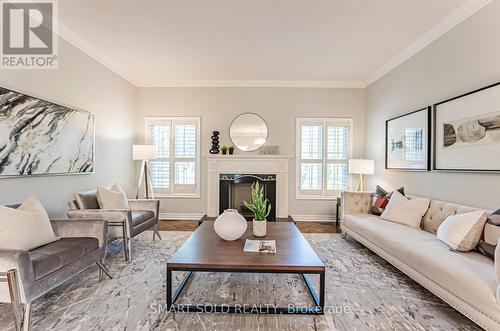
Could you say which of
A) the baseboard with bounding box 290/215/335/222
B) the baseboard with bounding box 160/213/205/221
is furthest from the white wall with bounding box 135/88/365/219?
the baseboard with bounding box 160/213/205/221

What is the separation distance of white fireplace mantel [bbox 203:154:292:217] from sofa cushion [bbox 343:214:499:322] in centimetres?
219

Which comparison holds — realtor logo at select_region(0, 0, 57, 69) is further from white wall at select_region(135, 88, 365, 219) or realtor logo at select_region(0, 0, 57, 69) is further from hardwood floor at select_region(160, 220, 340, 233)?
hardwood floor at select_region(160, 220, 340, 233)

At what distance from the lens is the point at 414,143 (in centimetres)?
366

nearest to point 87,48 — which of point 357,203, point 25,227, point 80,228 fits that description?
point 80,228

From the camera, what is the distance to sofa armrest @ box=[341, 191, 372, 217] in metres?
3.96

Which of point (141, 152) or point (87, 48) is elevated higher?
point (87, 48)

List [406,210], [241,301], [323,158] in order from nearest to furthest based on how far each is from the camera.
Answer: [241,301] < [406,210] < [323,158]

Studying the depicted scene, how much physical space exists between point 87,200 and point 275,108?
3.69 m

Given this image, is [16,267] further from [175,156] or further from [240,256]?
[175,156]

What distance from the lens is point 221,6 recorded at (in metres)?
2.77

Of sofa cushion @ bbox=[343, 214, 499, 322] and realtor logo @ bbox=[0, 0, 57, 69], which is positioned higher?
realtor logo @ bbox=[0, 0, 57, 69]

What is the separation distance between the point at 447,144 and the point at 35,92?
4.82 m

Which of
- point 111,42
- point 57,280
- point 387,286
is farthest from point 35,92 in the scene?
point 387,286

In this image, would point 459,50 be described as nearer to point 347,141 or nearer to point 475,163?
point 475,163
